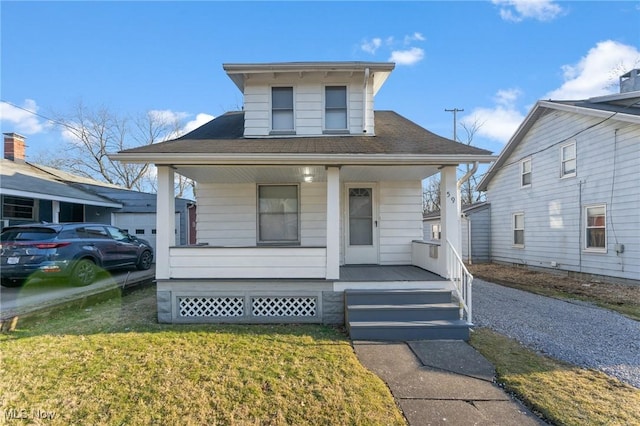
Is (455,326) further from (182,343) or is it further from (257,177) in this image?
(257,177)

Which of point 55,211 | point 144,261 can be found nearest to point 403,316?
point 144,261

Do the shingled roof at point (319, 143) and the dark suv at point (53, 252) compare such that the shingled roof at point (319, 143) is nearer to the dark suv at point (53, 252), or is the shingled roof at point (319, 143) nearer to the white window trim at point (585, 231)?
the dark suv at point (53, 252)

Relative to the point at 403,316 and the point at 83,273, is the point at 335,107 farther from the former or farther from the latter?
the point at 83,273

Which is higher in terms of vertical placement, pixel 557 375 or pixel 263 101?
pixel 263 101

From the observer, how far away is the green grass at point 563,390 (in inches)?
111

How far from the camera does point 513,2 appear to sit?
330 inches

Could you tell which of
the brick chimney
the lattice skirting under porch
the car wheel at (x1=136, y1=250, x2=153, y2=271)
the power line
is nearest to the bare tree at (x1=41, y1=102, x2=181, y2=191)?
the power line

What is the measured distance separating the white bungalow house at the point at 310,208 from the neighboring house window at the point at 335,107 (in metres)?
0.02

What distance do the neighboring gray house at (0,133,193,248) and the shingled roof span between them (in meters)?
6.78

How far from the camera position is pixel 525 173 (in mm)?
12867

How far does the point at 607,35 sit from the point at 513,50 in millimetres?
5319

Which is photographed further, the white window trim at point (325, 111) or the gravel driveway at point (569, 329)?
the white window trim at point (325, 111)

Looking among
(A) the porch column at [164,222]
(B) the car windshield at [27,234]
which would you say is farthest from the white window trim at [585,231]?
(B) the car windshield at [27,234]

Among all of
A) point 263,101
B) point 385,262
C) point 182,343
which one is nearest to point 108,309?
point 182,343
